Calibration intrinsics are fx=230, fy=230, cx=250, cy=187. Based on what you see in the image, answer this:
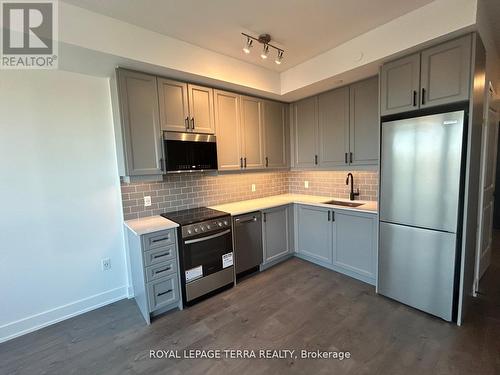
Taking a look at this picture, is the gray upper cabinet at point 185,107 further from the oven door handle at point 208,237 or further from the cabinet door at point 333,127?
the cabinet door at point 333,127

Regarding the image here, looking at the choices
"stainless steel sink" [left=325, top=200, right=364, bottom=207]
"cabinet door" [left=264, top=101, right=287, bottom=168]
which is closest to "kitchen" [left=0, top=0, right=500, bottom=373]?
"stainless steel sink" [left=325, top=200, right=364, bottom=207]

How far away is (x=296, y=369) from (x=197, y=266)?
4.21ft

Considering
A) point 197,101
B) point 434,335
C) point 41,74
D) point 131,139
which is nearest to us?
point 434,335

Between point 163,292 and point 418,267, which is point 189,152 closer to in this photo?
point 163,292

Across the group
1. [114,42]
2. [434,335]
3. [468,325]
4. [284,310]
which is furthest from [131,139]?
[468,325]

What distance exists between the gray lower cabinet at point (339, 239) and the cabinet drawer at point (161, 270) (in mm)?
1901

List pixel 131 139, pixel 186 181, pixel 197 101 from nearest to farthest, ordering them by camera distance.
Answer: pixel 131 139
pixel 197 101
pixel 186 181

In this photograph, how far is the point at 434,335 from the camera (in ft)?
6.33

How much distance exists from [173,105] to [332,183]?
8.31ft

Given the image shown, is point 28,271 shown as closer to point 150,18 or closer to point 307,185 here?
point 150,18

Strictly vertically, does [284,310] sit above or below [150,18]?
below

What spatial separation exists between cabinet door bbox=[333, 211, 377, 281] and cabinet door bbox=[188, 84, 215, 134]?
1.97 m

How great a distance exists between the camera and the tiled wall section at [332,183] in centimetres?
318

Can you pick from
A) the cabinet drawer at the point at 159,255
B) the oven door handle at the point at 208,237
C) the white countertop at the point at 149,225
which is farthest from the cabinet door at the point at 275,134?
the cabinet drawer at the point at 159,255
